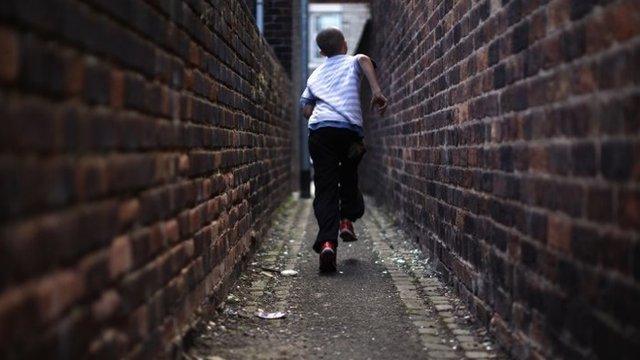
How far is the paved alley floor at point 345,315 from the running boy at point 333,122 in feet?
1.41

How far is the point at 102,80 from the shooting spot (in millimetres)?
2025

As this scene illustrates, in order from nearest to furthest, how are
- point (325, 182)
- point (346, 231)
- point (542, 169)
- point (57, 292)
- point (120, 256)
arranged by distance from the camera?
1. point (57, 292)
2. point (120, 256)
3. point (542, 169)
4. point (325, 182)
5. point (346, 231)

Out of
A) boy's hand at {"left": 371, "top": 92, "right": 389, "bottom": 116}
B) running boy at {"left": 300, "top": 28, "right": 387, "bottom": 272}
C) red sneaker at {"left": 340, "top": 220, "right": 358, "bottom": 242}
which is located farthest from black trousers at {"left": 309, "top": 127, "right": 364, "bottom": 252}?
red sneaker at {"left": 340, "top": 220, "right": 358, "bottom": 242}

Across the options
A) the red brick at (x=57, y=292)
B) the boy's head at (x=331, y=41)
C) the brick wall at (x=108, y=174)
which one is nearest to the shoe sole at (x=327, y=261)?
the brick wall at (x=108, y=174)

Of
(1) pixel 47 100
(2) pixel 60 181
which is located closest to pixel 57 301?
(2) pixel 60 181

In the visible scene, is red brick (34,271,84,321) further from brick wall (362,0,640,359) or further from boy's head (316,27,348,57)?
boy's head (316,27,348,57)

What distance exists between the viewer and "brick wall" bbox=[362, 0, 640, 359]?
2014mm

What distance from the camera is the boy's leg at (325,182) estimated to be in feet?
16.6

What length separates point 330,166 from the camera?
5.24 metres

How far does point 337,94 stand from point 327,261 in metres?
1.25

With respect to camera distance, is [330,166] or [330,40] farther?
[330,40]

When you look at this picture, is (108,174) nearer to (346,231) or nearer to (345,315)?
(345,315)

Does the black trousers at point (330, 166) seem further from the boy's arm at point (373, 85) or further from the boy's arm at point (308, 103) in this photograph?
the boy's arm at point (373, 85)

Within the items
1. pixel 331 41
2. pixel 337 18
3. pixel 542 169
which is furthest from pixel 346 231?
pixel 337 18
